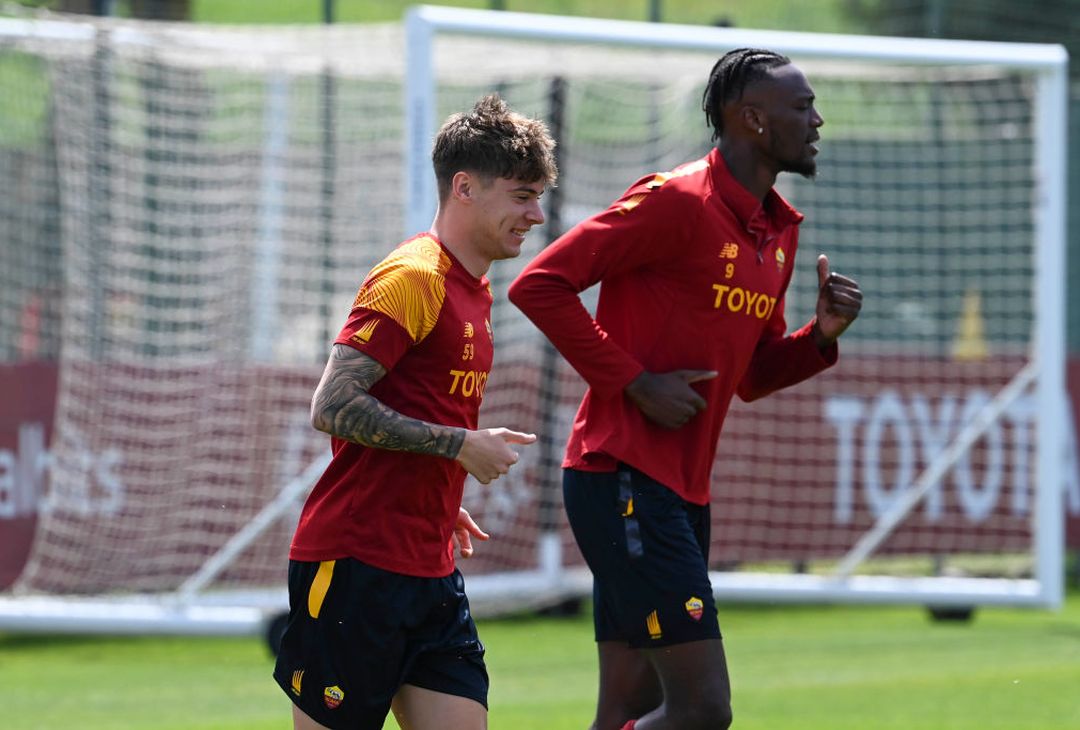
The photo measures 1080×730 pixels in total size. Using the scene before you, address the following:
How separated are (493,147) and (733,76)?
1.05 metres

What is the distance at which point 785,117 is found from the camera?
16.1 ft

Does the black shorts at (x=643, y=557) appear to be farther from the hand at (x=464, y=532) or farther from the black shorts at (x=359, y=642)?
the black shorts at (x=359, y=642)

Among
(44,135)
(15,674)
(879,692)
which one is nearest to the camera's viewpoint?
(879,692)

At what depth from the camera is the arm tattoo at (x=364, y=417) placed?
3957 mm

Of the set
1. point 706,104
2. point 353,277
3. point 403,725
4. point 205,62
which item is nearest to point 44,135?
point 205,62

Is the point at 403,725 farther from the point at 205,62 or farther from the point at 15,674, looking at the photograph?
the point at 205,62

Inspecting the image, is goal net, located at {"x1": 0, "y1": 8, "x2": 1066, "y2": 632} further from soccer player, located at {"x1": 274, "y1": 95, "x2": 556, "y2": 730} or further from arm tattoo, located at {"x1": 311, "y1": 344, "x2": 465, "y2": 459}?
arm tattoo, located at {"x1": 311, "y1": 344, "x2": 465, "y2": 459}

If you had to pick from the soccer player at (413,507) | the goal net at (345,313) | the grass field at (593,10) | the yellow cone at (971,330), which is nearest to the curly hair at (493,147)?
the soccer player at (413,507)

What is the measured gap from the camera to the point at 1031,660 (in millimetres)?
9570

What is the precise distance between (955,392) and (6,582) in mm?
6357

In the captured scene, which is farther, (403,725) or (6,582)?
(6,582)

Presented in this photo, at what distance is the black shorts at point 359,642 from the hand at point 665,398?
33.2 inches

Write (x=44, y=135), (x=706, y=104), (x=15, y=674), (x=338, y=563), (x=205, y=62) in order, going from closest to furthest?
(x=338, y=563) → (x=706, y=104) → (x=15, y=674) → (x=205, y=62) → (x=44, y=135)

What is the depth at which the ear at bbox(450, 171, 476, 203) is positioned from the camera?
4301 millimetres
